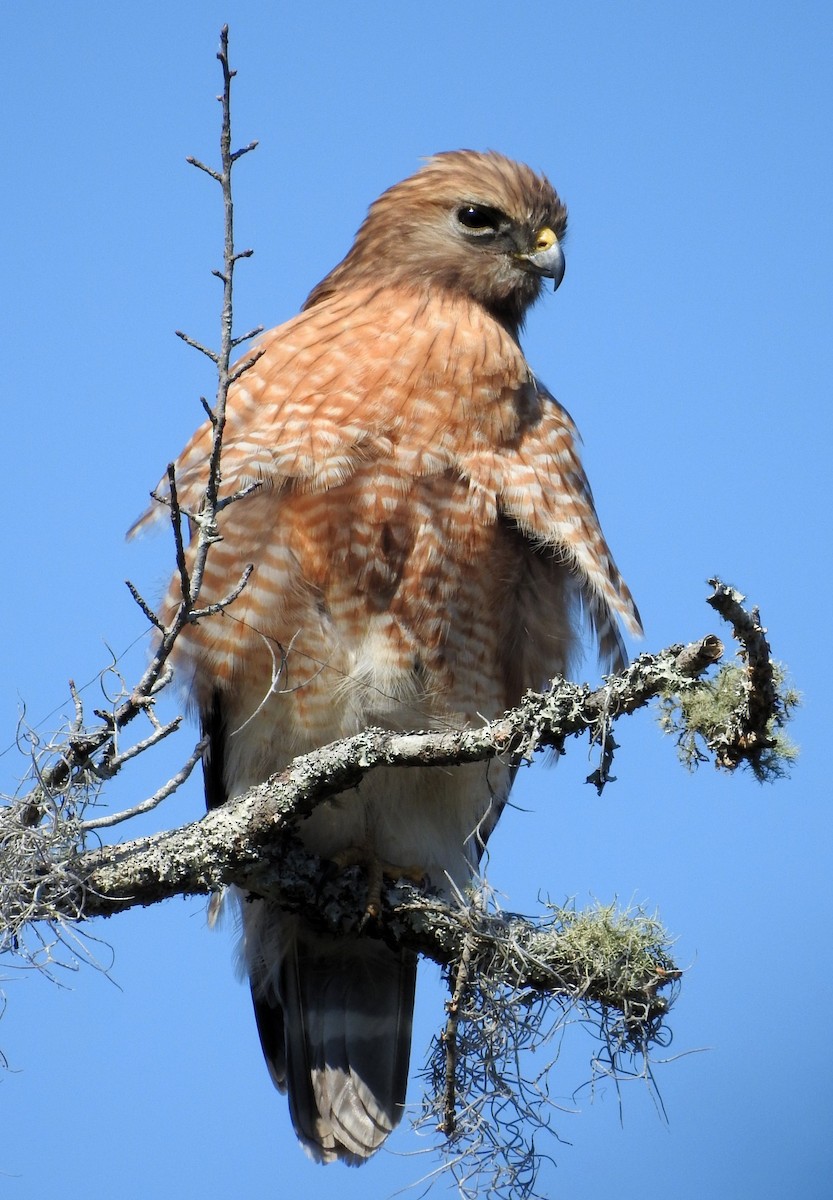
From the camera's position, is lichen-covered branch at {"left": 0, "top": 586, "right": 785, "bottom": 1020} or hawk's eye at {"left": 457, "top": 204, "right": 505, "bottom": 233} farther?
hawk's eye at {"left": 457, "top": 204, "right": 505, "bottom": 233}

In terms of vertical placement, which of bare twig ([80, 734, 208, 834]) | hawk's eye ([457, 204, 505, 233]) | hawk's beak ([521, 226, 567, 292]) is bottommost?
bare twig ([80, 734, 208, 834])

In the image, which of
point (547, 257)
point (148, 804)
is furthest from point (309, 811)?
point (547, 257)

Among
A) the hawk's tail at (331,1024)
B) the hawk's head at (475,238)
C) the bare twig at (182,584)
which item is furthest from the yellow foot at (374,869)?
the hawk's head at (475,238)

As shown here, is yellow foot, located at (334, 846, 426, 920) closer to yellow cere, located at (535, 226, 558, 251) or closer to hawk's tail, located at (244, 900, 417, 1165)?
hawk's tail, located at (244, 900, 417, 1165)

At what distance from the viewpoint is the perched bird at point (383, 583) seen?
157 inches

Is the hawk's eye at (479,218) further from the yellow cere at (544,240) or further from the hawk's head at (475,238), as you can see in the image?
the yellow cere at (544,240)

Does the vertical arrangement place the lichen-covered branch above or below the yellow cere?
below

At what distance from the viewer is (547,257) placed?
187 inches

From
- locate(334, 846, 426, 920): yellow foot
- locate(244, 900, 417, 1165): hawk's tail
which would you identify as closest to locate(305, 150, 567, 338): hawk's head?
locate(334, 846, 426, 920): yellow foot

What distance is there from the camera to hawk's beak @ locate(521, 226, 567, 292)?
4738mm

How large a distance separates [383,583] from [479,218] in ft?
4.55

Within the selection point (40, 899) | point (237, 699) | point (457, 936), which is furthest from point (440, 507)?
point (40, 899)

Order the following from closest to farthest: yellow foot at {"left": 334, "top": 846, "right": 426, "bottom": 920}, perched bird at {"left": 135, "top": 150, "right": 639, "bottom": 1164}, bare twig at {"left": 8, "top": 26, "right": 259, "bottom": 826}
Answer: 1. bare twig at {"left": 8, "top": 26, "right": 259, "bottom": 826}
2. perched bird at {"left": 135, "top": 150, "right": 639, "bottom": 1164}
3. yellow foot at {"left": 334, "top": 846, "right": 426, "bottom": 920}

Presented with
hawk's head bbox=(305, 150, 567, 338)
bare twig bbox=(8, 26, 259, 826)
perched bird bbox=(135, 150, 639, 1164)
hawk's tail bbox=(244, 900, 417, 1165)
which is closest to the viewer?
bare twig bbox=(8, 26, 259, 826)
